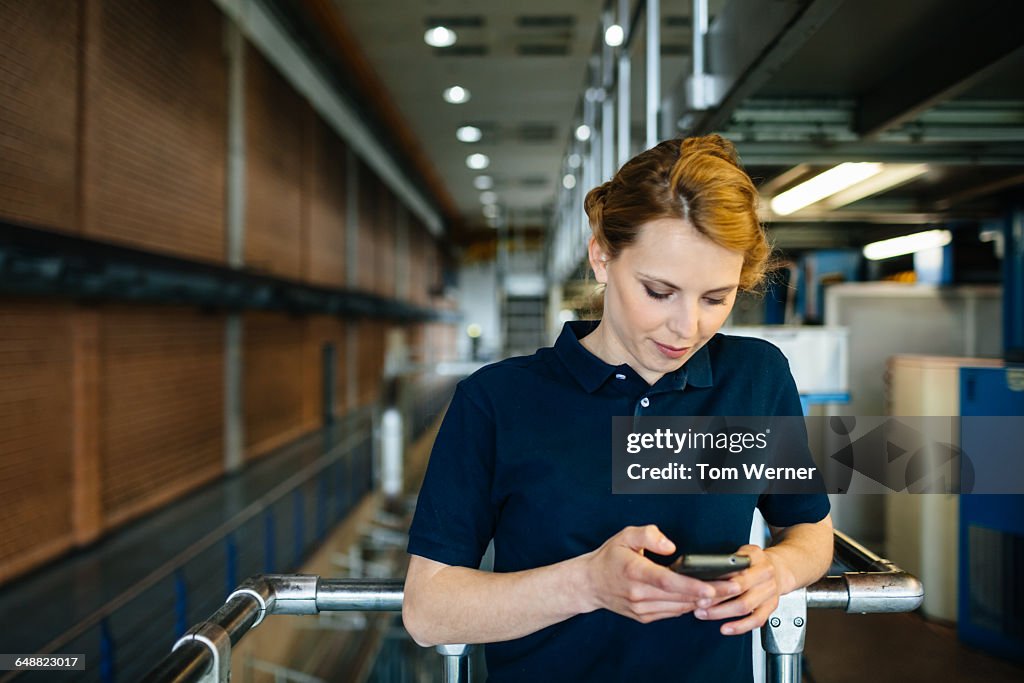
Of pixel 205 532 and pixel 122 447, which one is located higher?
pixel 122 447

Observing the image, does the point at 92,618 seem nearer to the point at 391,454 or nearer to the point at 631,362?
the point at 631,362

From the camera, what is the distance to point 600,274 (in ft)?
4.26

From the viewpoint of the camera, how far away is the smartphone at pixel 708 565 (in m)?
0.89

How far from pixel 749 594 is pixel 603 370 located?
1.33 ft

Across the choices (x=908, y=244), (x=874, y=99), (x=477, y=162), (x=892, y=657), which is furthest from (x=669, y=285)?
(x=477, y=162)

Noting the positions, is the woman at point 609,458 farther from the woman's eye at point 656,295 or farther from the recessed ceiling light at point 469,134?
the recessed ceiling light at point 469,134

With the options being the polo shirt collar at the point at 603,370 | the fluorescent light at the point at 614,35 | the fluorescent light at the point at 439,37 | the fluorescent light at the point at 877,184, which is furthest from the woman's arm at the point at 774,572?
the fluorescent light at the point at 439,37

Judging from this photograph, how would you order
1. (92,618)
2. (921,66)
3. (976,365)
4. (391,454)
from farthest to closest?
(391,454) < (92,618) < (976,365) < (921,66)

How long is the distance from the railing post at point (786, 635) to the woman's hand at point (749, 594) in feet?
0.82

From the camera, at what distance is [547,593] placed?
1.03 m

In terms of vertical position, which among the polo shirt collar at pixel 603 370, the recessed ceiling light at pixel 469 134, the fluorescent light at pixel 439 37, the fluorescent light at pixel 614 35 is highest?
the recessed ceiling light at pixel 469 134

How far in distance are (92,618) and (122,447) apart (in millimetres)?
3485

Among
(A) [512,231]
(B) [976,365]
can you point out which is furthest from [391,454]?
(A) [512,231]

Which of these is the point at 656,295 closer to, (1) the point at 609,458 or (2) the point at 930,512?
(1) the point at 609,458
